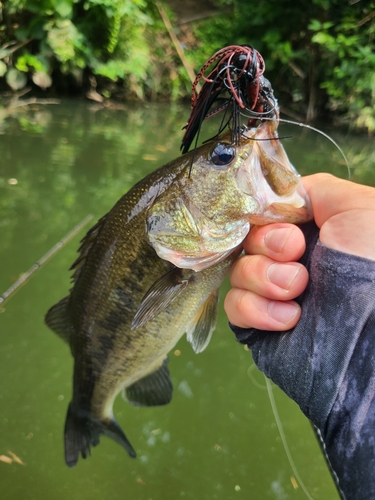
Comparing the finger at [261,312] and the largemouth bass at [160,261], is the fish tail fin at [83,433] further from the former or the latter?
the finger at [261,312]

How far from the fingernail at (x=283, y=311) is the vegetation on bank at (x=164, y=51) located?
6886 mm

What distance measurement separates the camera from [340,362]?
1022 mm

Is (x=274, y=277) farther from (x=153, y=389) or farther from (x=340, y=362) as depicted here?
(x=153, y=389)

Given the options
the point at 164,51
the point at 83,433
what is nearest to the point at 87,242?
the point at 83,433

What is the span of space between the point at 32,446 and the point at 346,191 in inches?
70.8

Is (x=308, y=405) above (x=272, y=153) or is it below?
below

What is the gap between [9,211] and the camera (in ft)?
10.0

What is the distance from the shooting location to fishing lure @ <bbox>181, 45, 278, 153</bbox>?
0.96 m

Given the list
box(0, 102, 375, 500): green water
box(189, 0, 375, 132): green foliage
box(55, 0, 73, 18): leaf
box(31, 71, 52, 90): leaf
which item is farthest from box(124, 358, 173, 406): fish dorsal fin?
box(189, 0, 375, 132): green foliage

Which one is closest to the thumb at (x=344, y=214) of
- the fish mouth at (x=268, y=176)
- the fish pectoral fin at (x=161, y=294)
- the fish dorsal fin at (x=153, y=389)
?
the fish mouth at (x=268, y=176)

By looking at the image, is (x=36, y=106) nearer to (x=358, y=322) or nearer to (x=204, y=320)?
(x=204, y=320)

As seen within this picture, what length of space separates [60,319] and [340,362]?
1.01 metres

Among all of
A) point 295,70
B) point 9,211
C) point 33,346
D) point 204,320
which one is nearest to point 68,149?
point 9,211

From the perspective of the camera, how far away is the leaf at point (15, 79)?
6543mm
